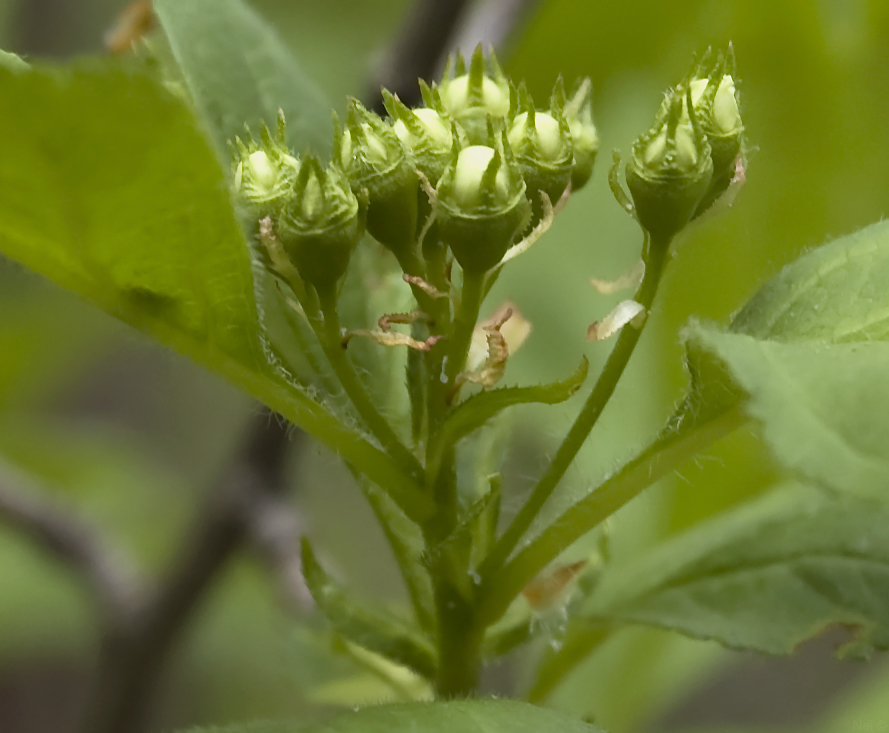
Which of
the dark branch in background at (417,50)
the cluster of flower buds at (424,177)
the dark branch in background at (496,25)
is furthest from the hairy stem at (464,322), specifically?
the dark branch in background at (496,25)

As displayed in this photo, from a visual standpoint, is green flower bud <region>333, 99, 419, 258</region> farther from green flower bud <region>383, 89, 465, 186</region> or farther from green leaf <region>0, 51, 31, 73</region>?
green leaf <region>0, 51, 31, 73</region>

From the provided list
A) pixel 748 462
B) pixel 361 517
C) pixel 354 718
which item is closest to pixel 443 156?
pixel 354 718

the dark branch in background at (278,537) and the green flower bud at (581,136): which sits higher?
the green flower bud at (581,136)

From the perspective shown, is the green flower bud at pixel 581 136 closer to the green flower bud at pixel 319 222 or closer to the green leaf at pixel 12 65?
the green flower bud at pixel 319 222

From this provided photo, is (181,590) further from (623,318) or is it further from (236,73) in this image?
(623,318)

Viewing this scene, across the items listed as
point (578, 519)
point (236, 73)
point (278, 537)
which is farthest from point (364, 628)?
point (278, 537)

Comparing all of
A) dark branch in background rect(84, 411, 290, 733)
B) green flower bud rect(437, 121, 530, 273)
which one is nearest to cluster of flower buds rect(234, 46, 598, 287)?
green flower bud rect(437, 121, 530, 273)
